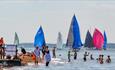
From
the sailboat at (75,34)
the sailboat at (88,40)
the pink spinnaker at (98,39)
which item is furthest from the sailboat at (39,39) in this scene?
the sailboat at (88,40)

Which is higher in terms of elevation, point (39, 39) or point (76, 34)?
point (76, 34)

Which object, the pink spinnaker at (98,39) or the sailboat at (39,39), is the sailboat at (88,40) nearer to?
the pink spinnaker at (98,39)

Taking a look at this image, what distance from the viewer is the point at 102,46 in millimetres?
114000

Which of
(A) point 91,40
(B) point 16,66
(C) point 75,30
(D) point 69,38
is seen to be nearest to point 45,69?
(B) point 16,66

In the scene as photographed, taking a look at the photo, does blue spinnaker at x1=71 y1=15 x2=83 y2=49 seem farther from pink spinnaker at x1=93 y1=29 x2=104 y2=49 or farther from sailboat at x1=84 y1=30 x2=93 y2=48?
sailboat at x1=84 y1=30 x2=93 y2=48

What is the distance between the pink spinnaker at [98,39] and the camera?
11046cm

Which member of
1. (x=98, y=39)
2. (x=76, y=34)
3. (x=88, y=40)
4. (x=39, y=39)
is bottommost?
(x=39, y=39)

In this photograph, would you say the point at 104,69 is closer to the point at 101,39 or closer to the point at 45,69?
the point at 45,69

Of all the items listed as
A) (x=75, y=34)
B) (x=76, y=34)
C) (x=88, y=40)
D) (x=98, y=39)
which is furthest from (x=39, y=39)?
(x=88, y=40)

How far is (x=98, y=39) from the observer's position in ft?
364

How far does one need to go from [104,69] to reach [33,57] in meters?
7.77

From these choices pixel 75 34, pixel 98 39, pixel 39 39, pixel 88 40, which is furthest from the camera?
pixel 88 40

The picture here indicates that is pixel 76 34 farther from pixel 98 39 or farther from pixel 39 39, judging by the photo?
pixel 98 39

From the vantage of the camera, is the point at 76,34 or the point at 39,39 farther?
the point at 76,34
